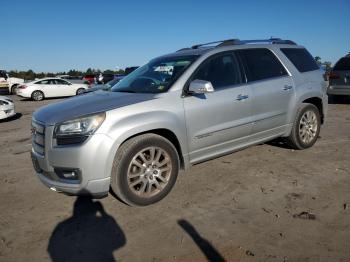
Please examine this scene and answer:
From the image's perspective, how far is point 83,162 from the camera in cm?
363

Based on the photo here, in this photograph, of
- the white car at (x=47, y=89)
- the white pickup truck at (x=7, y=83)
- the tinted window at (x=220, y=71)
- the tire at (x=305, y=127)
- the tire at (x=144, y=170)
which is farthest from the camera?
the white pickup truck at (x=7, y=83)

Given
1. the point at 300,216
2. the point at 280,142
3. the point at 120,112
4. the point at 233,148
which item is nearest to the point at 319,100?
the point at 280,142

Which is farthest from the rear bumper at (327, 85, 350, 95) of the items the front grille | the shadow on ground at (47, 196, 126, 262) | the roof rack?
the front grille

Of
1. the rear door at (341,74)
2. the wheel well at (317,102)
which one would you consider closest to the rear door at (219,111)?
the wheel well at (317,102)

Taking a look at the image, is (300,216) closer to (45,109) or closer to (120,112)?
(120,112)

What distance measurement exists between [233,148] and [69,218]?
7.74ft

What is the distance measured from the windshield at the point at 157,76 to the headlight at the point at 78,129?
103cm

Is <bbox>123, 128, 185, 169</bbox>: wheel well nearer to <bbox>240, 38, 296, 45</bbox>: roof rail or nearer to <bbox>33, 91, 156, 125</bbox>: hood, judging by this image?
<bbox>33, 91, 156, 125</bbox>: hood

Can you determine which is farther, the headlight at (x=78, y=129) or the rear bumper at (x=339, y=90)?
the rear bumper at (x=339, y=90)

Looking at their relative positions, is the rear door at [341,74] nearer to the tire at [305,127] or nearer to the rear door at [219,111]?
the tire at [305,127]

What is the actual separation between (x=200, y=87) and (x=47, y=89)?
20.1m

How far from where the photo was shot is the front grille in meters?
3.94

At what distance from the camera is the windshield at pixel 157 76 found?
455 centimetres

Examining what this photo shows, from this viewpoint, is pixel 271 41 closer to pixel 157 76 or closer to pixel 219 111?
pixel 219 111
